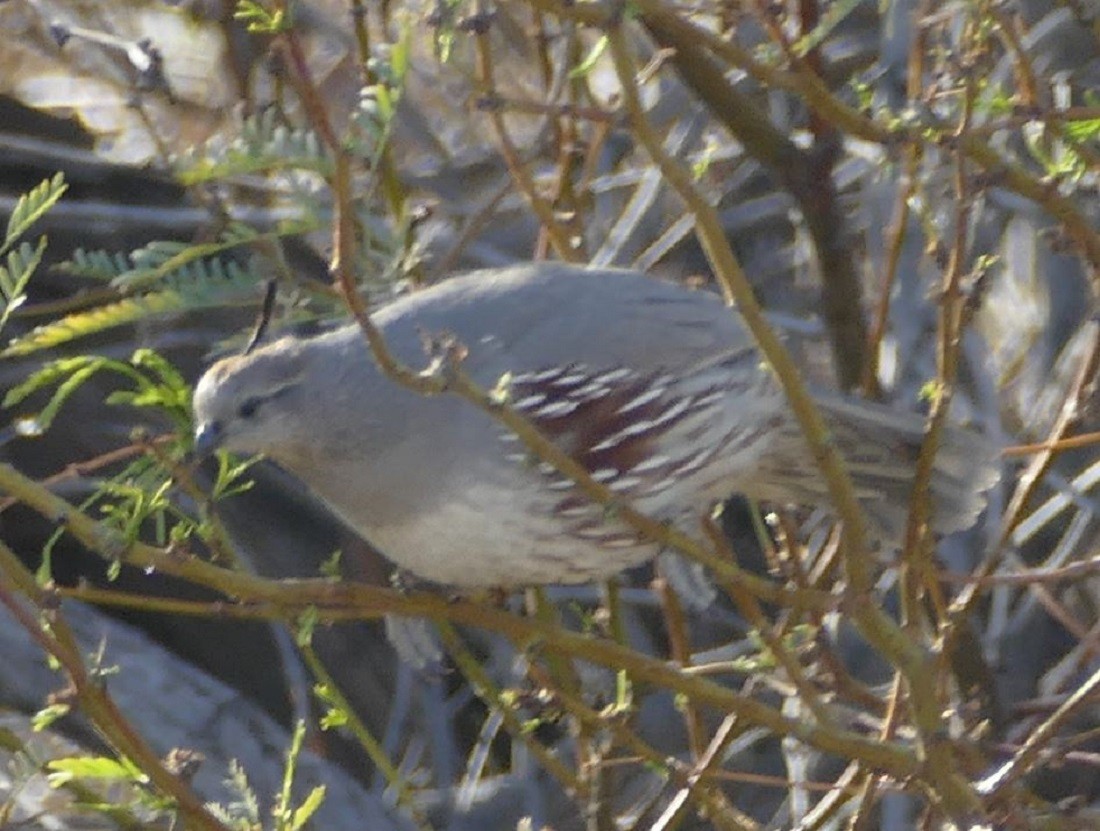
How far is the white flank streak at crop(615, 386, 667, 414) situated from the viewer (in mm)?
3465

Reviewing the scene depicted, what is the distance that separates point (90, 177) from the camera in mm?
5172

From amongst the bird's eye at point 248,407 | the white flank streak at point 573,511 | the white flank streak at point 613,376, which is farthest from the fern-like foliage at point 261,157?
the white flank streak at point 613,376

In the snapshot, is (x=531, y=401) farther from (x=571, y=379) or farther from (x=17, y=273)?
(x=17, y=273)

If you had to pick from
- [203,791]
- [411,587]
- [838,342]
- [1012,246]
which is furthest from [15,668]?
[1012,246]

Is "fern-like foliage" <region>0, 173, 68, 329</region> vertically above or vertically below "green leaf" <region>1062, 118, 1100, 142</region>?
above

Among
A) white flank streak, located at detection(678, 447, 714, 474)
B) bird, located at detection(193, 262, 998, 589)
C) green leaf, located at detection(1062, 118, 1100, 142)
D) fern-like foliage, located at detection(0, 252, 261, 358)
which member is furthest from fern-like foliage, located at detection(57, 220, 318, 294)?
green leaf, located at detection(1062, 118, 1100, 142)

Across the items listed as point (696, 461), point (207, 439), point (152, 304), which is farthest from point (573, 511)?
point (152, 304)

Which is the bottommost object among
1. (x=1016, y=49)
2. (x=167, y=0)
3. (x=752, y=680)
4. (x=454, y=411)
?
(x=752, y=680)

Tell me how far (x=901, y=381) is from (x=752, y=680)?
4.13 feet

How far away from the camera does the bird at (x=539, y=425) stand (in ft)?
10.7

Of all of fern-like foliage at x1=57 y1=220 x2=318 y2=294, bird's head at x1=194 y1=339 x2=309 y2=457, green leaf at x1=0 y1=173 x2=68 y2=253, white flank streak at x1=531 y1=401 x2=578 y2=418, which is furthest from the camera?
white flank streak at x1=531 y1=401 x2=578 y2=418

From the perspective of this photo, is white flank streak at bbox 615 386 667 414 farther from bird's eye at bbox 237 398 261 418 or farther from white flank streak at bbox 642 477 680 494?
bird's eye at bbox 237 398 261 418

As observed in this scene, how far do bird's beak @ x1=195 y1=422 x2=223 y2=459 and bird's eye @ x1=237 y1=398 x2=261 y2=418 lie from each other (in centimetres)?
9

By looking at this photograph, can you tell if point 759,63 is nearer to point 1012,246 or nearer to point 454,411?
point 454,411
